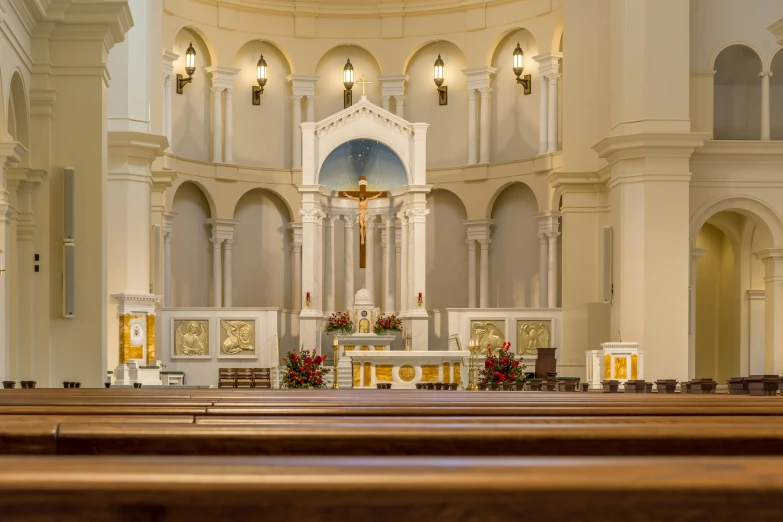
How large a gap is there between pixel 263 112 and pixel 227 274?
4.50m

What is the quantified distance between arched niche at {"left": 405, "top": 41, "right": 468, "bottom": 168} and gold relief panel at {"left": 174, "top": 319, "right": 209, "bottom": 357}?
8154 millimetres

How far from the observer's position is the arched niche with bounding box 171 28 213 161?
78.7ft

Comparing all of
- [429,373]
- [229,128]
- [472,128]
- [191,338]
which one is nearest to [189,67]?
[229,128]

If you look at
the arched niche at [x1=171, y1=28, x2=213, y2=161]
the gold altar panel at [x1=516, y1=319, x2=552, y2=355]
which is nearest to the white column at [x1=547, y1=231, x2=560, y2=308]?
the gold altar panel at [x1=516, y1=319, x2=552, y2=355]

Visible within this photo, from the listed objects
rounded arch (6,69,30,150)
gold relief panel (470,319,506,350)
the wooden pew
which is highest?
rounded arch (6,69,30,150)

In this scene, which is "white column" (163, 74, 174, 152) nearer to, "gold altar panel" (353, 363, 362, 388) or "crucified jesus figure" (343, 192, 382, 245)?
"crucified jesus figure" (343, 192, 382, 245)

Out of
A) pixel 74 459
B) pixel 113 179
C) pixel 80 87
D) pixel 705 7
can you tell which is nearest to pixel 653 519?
pixel 74 459

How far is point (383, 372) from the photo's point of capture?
16.9 metres

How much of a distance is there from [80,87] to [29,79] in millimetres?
640

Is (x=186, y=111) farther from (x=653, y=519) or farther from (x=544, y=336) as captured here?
(x=653, y=519)

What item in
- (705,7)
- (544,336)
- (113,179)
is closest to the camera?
(113,179)

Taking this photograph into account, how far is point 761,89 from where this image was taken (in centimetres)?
1859

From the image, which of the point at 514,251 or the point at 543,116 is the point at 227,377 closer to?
the point at 514,251

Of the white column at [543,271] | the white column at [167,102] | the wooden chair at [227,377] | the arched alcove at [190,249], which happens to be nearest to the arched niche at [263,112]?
the arched alcove at [190,249]
